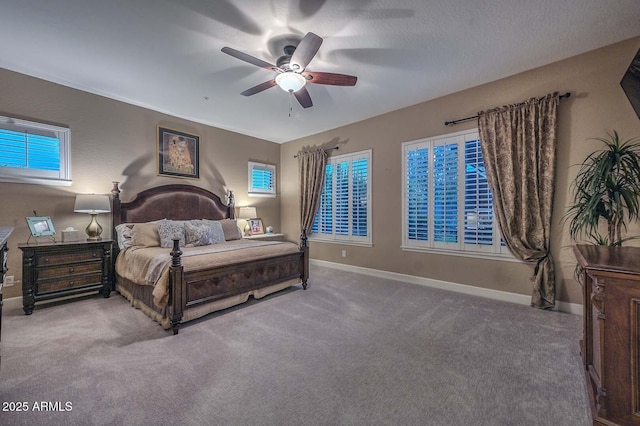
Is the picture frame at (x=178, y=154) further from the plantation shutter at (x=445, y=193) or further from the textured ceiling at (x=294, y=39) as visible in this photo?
the plantation shutter at (x=445, y=193)

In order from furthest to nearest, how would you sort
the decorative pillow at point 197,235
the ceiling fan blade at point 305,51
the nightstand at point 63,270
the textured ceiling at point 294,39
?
the decorative pillow at point 197,235 → the nightstand at point 63,270 → the textured ceiling at point 294,39 → the ceiling fan blade at point 305,51

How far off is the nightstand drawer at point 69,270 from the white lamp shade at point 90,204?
0.70 metres

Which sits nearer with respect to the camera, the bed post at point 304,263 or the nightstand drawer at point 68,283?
the nightstand drawer at point 68,283

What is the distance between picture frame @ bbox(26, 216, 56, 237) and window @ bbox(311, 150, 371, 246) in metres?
4.17

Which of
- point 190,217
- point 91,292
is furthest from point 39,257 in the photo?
point 190,217

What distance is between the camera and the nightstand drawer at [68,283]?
3.04 meters

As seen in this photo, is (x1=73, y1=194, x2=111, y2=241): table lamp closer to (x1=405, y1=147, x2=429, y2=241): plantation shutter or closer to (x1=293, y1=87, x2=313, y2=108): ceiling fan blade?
(x1=293, y1=87, x2=313, y2=108): ceiling fan blade

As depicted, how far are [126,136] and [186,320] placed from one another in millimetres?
3193

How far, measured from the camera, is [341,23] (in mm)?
2428

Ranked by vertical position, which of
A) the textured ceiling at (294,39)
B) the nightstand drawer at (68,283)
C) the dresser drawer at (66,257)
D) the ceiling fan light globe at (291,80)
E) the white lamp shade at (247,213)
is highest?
the textured ceiling at (294,39)

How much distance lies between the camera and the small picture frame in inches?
223

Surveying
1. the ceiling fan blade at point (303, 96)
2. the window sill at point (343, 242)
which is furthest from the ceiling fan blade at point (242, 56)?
the window sill at point (343, 242)

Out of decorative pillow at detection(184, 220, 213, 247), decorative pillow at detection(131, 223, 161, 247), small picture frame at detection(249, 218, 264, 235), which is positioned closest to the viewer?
decorative pillow at detection(131, 223, 161, 247)

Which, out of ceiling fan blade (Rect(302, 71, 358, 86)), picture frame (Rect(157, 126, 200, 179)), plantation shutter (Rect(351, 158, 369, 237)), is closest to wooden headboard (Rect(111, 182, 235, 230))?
picture frame (Rect(157, 126, 200, 179))
